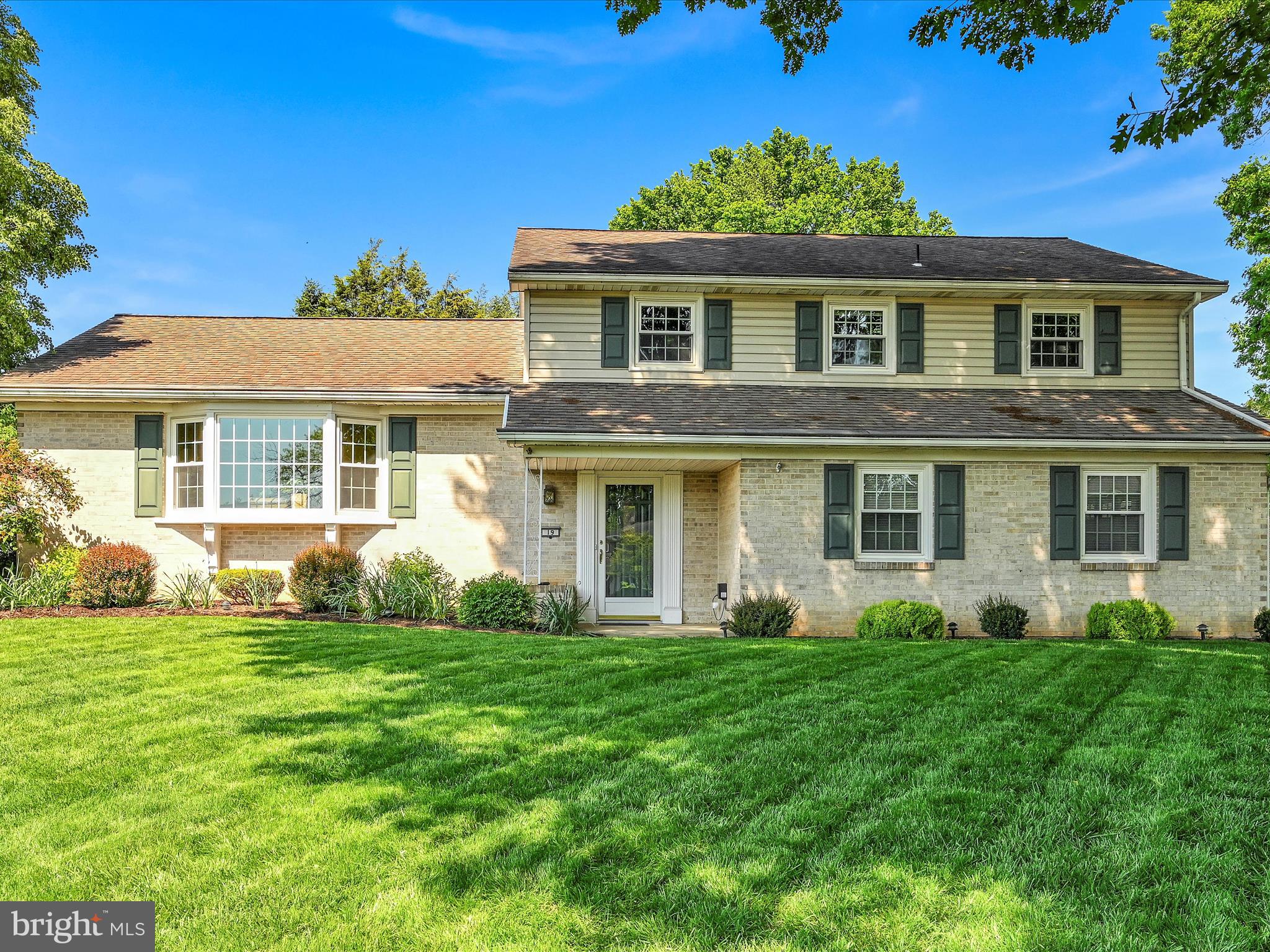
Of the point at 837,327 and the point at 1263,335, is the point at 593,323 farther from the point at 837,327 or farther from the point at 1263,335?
the point at 1263,335

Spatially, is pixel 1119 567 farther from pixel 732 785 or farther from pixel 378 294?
pixel 378 294

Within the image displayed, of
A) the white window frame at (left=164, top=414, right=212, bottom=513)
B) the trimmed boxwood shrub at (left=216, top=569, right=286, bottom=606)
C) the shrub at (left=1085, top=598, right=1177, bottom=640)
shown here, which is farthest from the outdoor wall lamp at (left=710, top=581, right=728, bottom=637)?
the white window frame at (left=164, top=414, right=212, bottom=513)

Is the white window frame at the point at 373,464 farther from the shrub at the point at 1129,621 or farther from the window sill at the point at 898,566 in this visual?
the shrub at the point at 1129,621

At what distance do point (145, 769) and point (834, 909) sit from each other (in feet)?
13.7

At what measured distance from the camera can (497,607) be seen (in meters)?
11.5

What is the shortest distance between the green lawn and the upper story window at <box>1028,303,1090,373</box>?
7854 mm

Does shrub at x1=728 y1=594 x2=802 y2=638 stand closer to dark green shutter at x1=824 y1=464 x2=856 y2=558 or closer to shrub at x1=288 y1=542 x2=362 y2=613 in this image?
dark green shutter at x1=824 y1=464 x2=856 y2=558

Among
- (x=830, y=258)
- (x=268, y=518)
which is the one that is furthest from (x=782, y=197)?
(x=268, y=518)

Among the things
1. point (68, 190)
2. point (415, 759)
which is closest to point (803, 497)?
point (415, 759)

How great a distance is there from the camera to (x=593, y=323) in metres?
13.6

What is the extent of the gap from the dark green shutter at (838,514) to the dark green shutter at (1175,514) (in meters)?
5.02

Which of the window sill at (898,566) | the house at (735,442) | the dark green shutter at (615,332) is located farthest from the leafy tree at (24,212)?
the window sill at (898,566)

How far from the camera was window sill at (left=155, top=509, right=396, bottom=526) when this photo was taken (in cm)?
1270

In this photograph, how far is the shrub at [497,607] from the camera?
1147 cm
